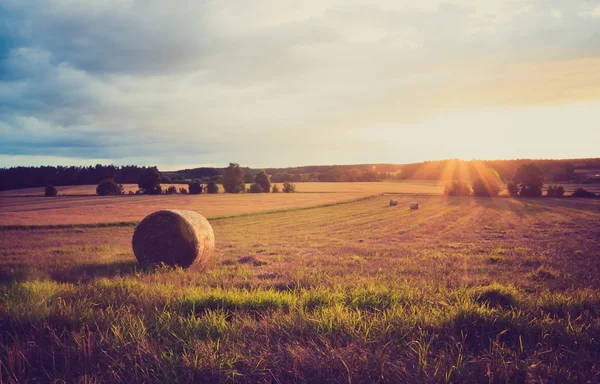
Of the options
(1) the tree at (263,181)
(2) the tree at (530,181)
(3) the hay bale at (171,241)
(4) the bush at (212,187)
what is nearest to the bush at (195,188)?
(4) the bush at (212,187)

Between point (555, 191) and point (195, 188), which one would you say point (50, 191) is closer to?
point (195, 188)

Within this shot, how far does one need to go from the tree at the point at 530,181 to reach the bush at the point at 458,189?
25.3ft

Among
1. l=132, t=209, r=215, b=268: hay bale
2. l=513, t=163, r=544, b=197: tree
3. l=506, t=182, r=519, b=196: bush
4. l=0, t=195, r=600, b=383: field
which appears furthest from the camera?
l=506, t=182, r=519, b=196: bush

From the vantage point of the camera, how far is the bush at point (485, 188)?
55781 mm

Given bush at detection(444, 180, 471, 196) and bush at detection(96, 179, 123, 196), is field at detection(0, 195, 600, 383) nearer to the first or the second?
bush at detection(444, 180, 471, 196)

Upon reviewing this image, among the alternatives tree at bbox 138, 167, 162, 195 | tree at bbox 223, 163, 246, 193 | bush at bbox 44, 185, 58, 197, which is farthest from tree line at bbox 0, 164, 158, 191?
tree at bbox 223, 163, 246, 193

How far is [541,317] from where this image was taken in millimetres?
4230

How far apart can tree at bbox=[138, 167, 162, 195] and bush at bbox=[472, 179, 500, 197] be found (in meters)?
61.2

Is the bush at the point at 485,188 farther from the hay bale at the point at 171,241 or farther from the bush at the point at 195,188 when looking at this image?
the hay bale at the point at 171,241

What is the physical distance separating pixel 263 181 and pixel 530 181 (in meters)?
52.7

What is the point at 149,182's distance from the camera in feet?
212

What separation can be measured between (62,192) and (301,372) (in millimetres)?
78270

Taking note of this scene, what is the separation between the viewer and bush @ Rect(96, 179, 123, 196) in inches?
2470

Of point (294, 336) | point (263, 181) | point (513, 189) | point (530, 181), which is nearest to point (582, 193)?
point (530, 181)
